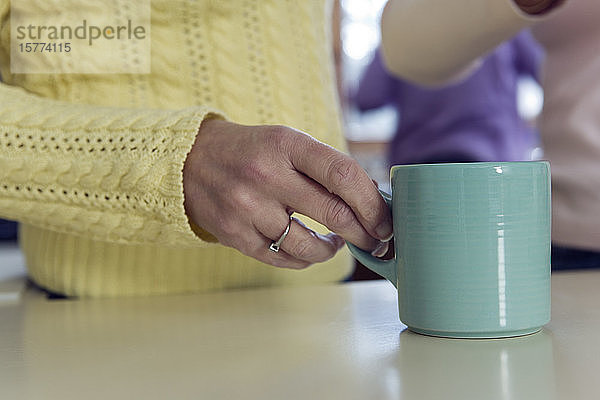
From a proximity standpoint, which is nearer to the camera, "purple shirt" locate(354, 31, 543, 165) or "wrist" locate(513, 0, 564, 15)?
"wrist" locate(513, 0, 564, 15)

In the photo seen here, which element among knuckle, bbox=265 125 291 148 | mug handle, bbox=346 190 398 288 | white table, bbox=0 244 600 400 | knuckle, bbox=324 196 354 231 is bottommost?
white table, bbox=0 244 600 400

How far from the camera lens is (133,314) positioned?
663 mm

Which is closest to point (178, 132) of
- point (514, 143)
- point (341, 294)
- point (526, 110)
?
point (341, 294)

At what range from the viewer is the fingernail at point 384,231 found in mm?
533

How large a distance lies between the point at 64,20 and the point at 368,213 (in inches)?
18.5

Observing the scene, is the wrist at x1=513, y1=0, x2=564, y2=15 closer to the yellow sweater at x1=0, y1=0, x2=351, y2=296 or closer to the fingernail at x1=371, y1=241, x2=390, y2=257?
the yellow sweater at x1=0, y1=0, x2=351, y2=296

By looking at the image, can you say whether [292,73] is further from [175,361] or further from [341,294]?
[175,361]

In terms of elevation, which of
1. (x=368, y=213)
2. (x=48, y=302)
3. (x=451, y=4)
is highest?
(x=451, y=4)

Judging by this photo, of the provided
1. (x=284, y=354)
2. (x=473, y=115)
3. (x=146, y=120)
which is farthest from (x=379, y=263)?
(x=473, y=115)

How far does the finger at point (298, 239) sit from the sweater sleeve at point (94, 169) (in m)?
0.09

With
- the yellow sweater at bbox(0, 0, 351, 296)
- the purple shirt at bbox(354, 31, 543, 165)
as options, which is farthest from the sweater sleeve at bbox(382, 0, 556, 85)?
the purple shirt at bbox(354, 31, 543, 165)

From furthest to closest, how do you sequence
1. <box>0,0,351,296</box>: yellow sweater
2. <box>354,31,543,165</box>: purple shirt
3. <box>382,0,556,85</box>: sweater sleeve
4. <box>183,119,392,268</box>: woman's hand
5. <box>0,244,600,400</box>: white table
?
<box>354,31,543,165</box>: purple shirt < <box>382,0,556,85</box>: sweater sleeve < <box>0,0,351,296</box>: yellow sweater < <box>183,119,392,268</box>: woman's hand < <box>0,244,600,400</box>: white table

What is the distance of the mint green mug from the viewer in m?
0.47

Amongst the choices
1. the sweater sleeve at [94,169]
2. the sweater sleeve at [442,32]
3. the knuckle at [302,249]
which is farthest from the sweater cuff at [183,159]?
the sweater sleeve at [442,32]
